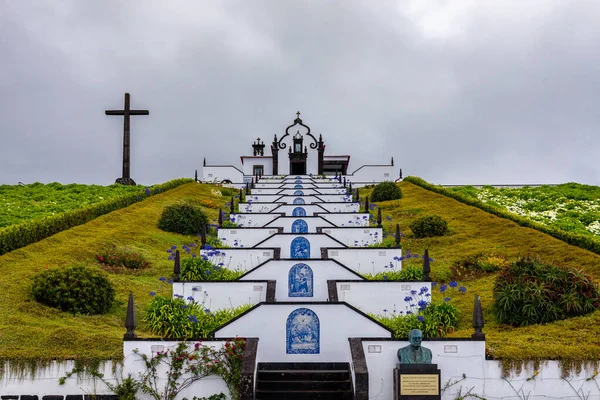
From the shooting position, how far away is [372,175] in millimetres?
49000

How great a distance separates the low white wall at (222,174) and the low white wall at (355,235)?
87.5 ft

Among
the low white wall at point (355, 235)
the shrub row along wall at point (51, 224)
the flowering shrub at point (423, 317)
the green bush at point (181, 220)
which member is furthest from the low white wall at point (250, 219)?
the flowering shrub at point (423, 317)

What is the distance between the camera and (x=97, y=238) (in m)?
22.6

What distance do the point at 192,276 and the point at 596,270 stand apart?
1120 cm

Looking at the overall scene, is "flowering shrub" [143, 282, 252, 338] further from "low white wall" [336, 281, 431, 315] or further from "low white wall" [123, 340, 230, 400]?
"low white wall" [336, 281, 431, 315]

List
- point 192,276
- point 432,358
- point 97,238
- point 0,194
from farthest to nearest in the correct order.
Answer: point 0,194
point 97,238
point 192,276
point 432,358

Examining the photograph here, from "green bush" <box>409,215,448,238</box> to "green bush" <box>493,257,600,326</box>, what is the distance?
9722mm

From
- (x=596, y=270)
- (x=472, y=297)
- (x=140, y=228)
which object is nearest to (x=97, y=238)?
(x=140, y=228)

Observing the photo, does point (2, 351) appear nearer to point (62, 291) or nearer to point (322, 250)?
point (62, 291)

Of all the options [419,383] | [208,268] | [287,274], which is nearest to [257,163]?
[208,268]

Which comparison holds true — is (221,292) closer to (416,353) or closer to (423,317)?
(423,317)

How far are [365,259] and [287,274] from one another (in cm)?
321

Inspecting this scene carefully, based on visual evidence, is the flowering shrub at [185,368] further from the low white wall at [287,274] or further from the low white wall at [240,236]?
the low white wall at [240,236]

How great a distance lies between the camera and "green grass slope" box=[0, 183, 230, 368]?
40.8 ft
